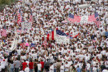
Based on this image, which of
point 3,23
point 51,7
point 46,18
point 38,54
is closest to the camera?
point 38,54

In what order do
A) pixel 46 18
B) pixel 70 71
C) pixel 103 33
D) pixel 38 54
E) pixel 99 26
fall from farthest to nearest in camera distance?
pixel 46 18
pixel 99 26
pixel 103 33
pixel 38 54
pixel 70 71

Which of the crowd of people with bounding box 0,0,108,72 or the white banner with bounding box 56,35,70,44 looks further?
the white banner with bounding box 56,35,70,44

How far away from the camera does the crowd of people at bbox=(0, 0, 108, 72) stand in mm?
19875

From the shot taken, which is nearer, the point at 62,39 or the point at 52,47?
the point at 52,47

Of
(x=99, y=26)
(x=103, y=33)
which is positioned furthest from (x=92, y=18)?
(x=103, y=33)

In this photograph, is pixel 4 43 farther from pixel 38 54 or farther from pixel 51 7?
pixel 51 7

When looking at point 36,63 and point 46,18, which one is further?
point 46,18

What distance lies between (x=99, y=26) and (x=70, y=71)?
1065cm

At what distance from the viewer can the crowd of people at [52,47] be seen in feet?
65.2

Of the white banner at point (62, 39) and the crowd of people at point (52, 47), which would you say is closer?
the crowd of people at point (52, 47)

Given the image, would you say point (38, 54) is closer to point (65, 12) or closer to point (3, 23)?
point (3, 23)

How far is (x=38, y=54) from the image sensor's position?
22156mm

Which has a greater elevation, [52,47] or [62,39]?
[62,39]

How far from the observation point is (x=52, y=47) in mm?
23547
